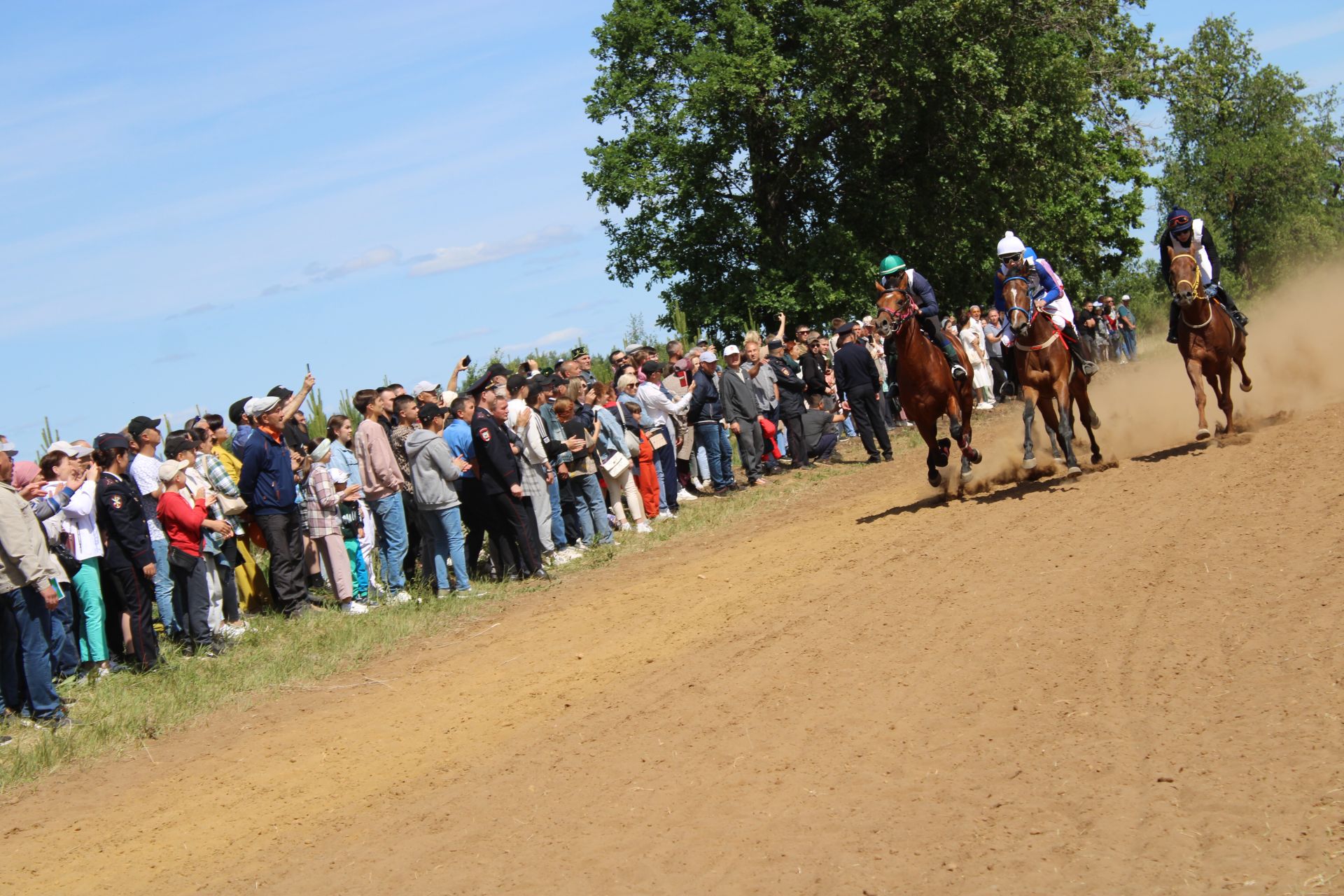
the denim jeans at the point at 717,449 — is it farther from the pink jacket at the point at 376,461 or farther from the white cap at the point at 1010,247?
the pink jacket at the point at 376,461

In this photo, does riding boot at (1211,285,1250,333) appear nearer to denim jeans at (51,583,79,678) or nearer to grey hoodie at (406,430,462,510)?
grey hoodie at (406,430,462,510)

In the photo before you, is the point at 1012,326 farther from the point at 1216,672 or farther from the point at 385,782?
the point at 385,782

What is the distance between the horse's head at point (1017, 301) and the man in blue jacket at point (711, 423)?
6107mm

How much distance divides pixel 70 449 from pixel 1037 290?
10.8m

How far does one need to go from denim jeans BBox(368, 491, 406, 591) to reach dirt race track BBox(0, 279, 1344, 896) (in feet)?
6.41

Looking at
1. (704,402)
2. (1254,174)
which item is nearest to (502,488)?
(704,402)

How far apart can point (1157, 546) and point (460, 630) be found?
6.96 m

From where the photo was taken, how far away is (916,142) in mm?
37312

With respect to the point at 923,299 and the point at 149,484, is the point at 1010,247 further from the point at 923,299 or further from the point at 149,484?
the point at 149,484

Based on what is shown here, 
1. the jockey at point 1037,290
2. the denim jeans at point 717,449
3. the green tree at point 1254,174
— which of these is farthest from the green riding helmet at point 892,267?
the green tree at point 1254,174

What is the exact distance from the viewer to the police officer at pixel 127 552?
12016mm

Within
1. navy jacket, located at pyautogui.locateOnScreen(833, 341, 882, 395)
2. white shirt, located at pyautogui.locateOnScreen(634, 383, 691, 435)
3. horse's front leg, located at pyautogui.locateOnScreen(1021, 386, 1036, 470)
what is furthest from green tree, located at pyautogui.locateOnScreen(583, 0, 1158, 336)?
horse's front leg, located at pyautogui.locateOnScreen(1021, 386, 1036, 470)

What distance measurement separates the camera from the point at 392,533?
14773 millimetres

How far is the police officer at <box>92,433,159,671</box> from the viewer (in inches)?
473
